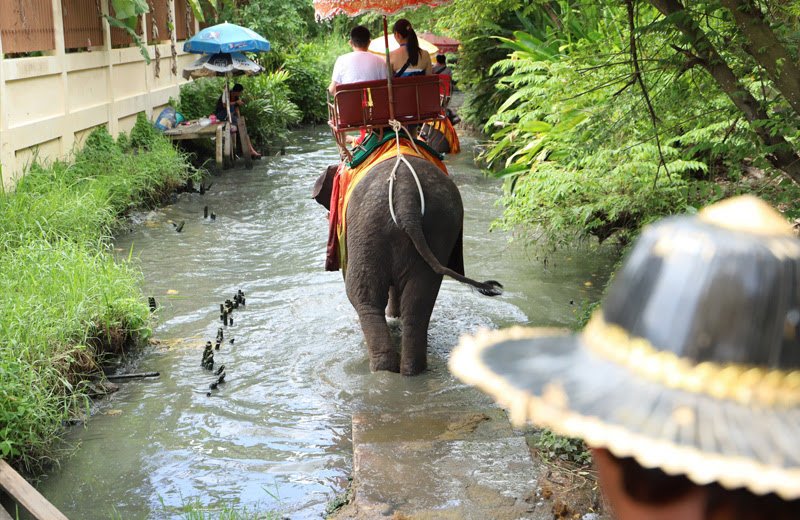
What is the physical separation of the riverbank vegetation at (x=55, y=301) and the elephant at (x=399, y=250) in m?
1.96

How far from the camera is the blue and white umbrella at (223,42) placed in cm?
1427

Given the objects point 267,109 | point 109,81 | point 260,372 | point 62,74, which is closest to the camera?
point 260,372

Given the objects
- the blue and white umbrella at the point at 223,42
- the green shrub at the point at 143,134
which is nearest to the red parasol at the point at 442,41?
the blue and white umbrella at the point at 223,42

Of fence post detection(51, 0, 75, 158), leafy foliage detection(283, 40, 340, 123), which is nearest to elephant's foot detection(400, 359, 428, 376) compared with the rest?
fence post detection(51, 0, 75, 158)

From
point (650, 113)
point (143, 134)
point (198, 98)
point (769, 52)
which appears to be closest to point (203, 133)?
point (143, 134)

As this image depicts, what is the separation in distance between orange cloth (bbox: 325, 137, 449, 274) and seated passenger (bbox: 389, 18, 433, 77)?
75 centimetres

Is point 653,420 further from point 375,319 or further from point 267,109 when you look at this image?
point 267,109

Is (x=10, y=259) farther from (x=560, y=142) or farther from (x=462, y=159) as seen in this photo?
(x=462, y=159)

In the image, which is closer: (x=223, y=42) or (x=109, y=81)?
(x=109, y=81)

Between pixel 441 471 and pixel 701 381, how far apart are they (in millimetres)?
3217

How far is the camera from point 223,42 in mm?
14250

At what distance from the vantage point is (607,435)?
923 mm

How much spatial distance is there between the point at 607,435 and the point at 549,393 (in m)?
0.11

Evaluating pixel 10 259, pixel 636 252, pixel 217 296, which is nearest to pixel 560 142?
pixel 217 296
